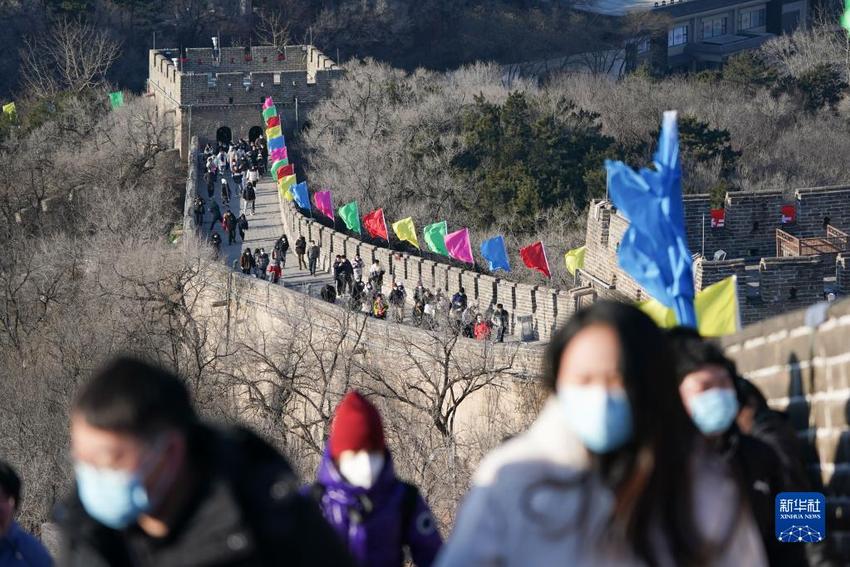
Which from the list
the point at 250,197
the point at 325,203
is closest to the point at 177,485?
the point at 325,203

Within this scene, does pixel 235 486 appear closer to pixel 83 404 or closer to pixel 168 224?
pixel 83 404

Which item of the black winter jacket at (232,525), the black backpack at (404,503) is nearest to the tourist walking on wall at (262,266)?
the black backpack at (404,503)

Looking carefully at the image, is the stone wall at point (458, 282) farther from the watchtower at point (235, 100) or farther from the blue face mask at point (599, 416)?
the blue face mask at point (599, 416)

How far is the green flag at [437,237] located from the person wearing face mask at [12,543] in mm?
26284

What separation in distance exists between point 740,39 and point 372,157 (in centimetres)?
3051

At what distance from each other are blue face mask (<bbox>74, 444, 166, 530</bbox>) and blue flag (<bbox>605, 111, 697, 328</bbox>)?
399 cm

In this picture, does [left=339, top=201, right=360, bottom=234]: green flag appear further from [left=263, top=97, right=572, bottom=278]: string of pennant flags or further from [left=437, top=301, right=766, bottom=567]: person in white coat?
[left=437, top=301, right=766, bottom=567]: person in white coat

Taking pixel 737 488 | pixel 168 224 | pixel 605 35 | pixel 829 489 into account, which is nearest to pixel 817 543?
pixel 829 489

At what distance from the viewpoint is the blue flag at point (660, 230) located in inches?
290

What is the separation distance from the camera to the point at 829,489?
16.4 feet

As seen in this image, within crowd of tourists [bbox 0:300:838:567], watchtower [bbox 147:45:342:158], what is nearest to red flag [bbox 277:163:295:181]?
watchtower [bbox 147:45:342:158]

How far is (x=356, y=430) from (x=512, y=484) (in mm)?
1100

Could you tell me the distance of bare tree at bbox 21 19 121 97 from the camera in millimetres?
55156

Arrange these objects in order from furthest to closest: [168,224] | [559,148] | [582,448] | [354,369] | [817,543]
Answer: [559,148] → [168,224] → [354,369] → [817,543] → [582,448]
